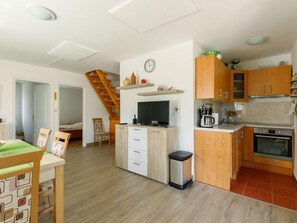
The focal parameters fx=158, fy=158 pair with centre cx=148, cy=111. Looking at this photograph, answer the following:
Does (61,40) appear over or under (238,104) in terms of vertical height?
over

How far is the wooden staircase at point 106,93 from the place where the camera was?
16.2 ft

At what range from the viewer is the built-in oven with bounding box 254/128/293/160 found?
289 centimetres

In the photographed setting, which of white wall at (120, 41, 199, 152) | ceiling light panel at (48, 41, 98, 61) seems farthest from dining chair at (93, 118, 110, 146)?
white wall at (120, 41, 199, 152)

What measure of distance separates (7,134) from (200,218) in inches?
178

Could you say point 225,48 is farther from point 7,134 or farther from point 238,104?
point 7,134

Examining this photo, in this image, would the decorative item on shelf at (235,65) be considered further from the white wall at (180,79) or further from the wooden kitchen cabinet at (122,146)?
the wooden kitchen cabinet at (122,146)

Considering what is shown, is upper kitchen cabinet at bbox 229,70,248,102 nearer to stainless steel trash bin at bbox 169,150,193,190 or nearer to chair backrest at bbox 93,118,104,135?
stainless steel trash bin at bbox 169,150,193,190

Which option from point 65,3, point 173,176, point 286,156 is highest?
point 65,3

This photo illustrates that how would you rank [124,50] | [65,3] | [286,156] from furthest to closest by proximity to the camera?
[124,50], [286,156], [65,3]

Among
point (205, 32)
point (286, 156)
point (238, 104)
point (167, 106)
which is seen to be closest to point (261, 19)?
point (205, 32)

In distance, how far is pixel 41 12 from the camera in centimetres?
188

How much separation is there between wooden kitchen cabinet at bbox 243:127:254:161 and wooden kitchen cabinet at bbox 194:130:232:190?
4.05 ft

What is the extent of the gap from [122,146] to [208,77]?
6.83 feet

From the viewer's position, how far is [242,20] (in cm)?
207
